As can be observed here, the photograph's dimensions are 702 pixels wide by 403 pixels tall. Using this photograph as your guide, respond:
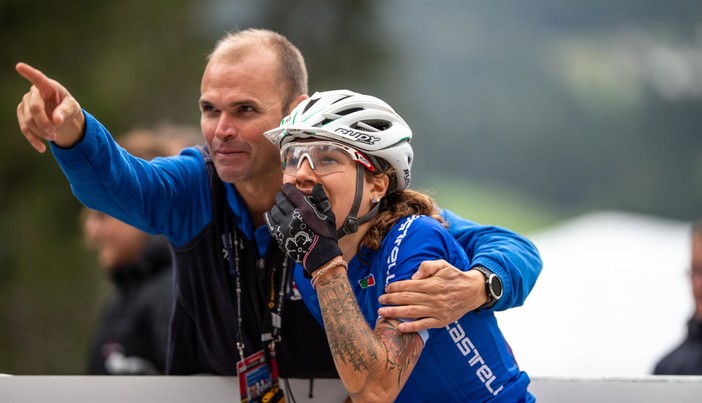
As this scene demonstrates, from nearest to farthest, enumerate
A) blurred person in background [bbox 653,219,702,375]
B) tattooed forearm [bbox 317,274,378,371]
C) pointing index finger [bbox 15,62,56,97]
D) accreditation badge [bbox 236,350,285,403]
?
tattooed forearm [bbox 317,274,378,371] → pointing index finger [bbox 15,62,56,97] → accreditation badge [bbox 236,350,285,403] → blurred person in background [bbox 653,219,702,375]

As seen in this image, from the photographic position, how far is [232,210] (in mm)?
4992

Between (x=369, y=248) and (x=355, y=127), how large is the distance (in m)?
0.53

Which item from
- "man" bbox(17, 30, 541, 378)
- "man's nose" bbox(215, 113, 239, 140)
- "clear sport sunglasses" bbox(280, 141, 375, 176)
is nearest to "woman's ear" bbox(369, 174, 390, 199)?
"clear sport sunglasses" bbox(280, 141, 375, 176)

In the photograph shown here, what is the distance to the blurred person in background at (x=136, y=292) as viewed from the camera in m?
7.26

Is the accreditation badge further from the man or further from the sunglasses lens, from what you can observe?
the sunglasses lens

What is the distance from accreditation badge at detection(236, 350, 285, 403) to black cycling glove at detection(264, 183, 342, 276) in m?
1.15

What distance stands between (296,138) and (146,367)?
12.6 feet

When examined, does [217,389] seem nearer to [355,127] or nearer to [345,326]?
[345,326]

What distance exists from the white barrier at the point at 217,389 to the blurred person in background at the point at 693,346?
208 centimetres

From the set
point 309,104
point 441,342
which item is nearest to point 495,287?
point 441,342

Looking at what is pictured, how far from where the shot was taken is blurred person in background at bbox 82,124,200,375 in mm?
7262

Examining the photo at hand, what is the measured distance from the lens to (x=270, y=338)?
4.80 meters

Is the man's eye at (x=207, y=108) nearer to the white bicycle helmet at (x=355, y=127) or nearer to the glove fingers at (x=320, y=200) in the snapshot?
the white bicycle helmet at (x=355, y=127)

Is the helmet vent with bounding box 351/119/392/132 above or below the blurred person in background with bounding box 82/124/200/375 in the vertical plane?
above
